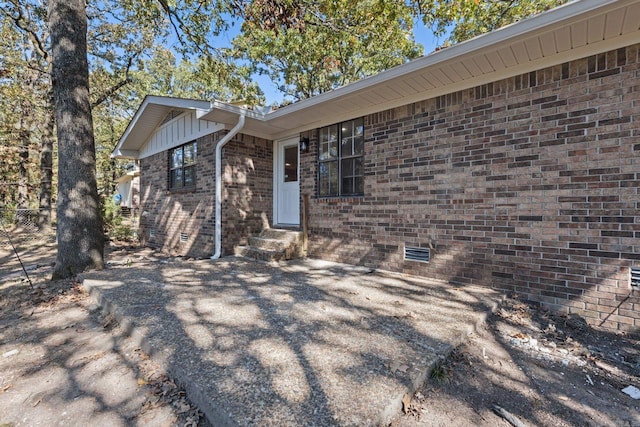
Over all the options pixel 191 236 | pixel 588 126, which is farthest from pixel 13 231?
pixel 588 126

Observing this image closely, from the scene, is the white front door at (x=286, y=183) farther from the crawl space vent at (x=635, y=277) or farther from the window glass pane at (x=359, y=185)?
the crawl space vent at (x=635, y=277)

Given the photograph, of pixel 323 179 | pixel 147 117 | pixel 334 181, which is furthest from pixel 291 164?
pixel 147 117

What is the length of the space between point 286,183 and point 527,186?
15.3ft

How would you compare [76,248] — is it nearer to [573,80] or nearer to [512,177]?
[512,177]

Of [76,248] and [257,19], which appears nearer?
[76,248]

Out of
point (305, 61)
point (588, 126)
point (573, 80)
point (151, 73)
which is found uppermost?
point (151, 73)

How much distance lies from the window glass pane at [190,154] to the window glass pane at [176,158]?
29 centimetres

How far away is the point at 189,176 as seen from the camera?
752 cm

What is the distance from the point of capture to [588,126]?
311 centimetres

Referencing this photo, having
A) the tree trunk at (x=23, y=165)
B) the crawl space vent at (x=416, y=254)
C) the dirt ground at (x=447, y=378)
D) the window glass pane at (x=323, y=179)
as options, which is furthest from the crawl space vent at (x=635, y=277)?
the tree trunk at (x=23, y=165)

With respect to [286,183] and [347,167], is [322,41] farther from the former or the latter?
[347,167]

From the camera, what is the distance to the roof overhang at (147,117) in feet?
19.8

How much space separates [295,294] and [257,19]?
5212mm

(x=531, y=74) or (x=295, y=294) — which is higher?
(x=531, y=74)
